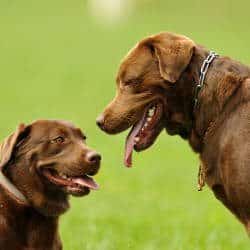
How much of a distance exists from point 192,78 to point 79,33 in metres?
30.2

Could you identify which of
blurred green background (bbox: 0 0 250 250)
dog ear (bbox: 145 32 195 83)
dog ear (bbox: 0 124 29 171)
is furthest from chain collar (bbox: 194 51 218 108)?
blurred green background (bbox: 0 0 250 250)

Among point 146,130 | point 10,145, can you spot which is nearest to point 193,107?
point 146,130

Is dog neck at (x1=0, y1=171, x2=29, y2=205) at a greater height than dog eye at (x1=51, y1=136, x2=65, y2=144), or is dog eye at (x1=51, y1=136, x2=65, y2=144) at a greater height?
dog eye at (x1=51, y1=136, x2=65, y2=144)

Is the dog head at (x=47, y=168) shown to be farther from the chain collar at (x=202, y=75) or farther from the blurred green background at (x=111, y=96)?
the blurred green background at (x=111, y=96)

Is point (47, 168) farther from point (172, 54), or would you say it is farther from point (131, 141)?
point (172, 54)

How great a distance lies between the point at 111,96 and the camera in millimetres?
25609

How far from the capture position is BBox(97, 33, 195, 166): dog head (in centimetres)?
750

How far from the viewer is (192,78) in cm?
752

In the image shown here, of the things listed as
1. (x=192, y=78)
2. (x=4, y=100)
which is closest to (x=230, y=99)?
(x=192, y=78)

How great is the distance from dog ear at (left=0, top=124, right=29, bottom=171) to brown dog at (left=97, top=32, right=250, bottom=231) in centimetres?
63

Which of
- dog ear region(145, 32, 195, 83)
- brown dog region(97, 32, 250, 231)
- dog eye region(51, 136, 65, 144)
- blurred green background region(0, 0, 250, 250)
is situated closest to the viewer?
brown dog region(97, 32, 250, 231)

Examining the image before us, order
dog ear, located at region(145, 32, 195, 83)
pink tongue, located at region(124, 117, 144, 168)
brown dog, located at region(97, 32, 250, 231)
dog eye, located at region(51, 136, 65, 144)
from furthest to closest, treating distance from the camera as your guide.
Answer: pink tongue, located at region(124, 117, 144, 168), dog eye, located at region(51, 136, 65, 144), dog ear, located at region(145, 32, 195, 83), brown dog, located at region(97, 32, 250, 231)

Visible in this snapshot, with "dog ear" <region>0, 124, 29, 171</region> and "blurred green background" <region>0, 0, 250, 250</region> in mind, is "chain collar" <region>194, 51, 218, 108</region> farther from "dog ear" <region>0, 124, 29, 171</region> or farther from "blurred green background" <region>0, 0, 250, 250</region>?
"blurred green background" <region>0, 0, 250, 250</region>

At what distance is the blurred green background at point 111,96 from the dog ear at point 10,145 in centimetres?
197
